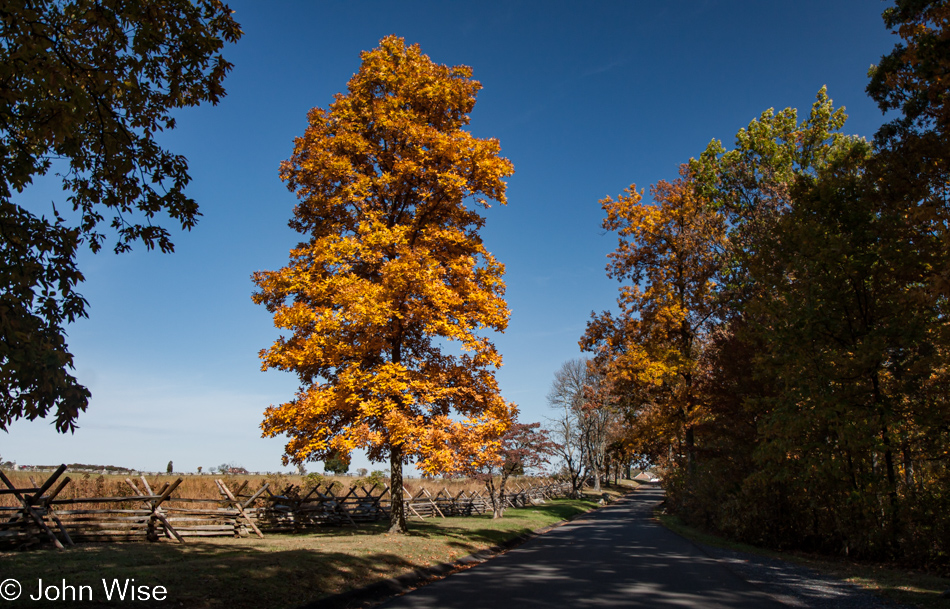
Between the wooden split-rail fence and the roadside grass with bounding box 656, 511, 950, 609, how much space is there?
1449 centimetres

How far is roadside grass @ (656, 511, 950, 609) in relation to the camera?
26.8 feet

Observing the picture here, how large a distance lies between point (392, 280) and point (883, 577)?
38.7 ft

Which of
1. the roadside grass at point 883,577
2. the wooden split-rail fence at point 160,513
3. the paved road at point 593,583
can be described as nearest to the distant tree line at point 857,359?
the roadside grass at point 883,577

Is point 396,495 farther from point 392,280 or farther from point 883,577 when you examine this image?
point 883,577

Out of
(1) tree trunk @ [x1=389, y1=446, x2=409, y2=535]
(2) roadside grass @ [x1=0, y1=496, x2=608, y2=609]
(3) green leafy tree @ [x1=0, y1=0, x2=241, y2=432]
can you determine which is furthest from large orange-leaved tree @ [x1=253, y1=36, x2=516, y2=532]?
(3) green leafy tree @ [x1=0, y1=0, x2=241, y2=432]

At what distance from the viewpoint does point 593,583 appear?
358 inches

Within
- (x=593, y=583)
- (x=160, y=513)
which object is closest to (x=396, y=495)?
(x=160, y=513)

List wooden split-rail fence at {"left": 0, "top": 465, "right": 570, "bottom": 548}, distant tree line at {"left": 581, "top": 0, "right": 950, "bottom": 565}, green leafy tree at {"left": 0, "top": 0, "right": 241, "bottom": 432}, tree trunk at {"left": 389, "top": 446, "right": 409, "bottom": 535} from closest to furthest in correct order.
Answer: green leafy tree at {"left": 0, "top": 0, "right": 241, "bottom": 432} < distant tree line at {"left": 581, "top": 0, "right": 950, "bottom": 565} < wooden split-rail fence at {"left": 0, "top": 465, "right": 570, "bottom": 548} < tree trunk at {"left": 389, "top": 446, "right": 409, "bottom": 535}

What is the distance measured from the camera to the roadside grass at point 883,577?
8164mm

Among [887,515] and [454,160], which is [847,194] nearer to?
[887,515]

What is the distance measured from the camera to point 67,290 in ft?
21.1

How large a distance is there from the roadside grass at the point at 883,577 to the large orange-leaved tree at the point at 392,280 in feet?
25.6

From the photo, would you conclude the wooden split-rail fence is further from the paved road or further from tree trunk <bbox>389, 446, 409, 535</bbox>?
the paved road

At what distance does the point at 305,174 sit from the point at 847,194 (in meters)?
15.0
